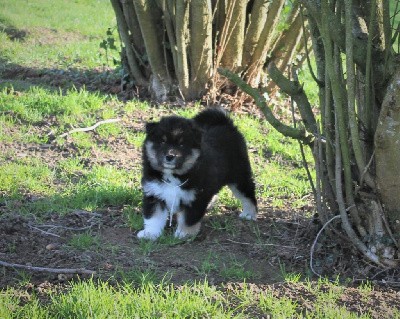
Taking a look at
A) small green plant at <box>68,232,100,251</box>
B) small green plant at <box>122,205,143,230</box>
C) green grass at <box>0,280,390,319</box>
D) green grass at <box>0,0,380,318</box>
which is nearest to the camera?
green grass at <box>0,280,390,319</box>

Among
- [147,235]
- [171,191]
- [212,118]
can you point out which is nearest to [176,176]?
[171,191]

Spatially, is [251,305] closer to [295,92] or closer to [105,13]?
[295,92]

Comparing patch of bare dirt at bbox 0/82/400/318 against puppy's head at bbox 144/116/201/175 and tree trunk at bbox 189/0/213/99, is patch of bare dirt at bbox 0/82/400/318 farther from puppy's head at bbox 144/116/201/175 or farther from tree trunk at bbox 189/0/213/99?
tree trunk at bbox 189/0/213/99

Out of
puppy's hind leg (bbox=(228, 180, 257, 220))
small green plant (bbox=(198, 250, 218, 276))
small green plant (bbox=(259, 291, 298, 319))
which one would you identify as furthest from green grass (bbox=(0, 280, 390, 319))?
puppy's hind leg (bbox=(228, 180, 257, 220))

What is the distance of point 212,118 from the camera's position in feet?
21.6

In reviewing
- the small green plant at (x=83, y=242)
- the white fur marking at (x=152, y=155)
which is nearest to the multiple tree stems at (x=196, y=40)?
the white fur marking at (x=152, y=155)

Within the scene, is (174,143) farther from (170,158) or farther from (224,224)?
(224,224)

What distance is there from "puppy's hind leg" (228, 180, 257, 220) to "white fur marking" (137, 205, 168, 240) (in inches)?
35.3

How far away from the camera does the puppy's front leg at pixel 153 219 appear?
18.6ft

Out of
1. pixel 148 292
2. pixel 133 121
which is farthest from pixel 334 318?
pixel 133 121

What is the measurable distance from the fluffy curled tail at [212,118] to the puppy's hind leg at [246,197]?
0.60 m

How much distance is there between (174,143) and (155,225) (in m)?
0.70

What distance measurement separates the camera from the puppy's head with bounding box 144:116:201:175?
5.62m

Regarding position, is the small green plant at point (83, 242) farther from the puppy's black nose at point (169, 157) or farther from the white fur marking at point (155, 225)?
the puppy's black nose at point (169, 157)
